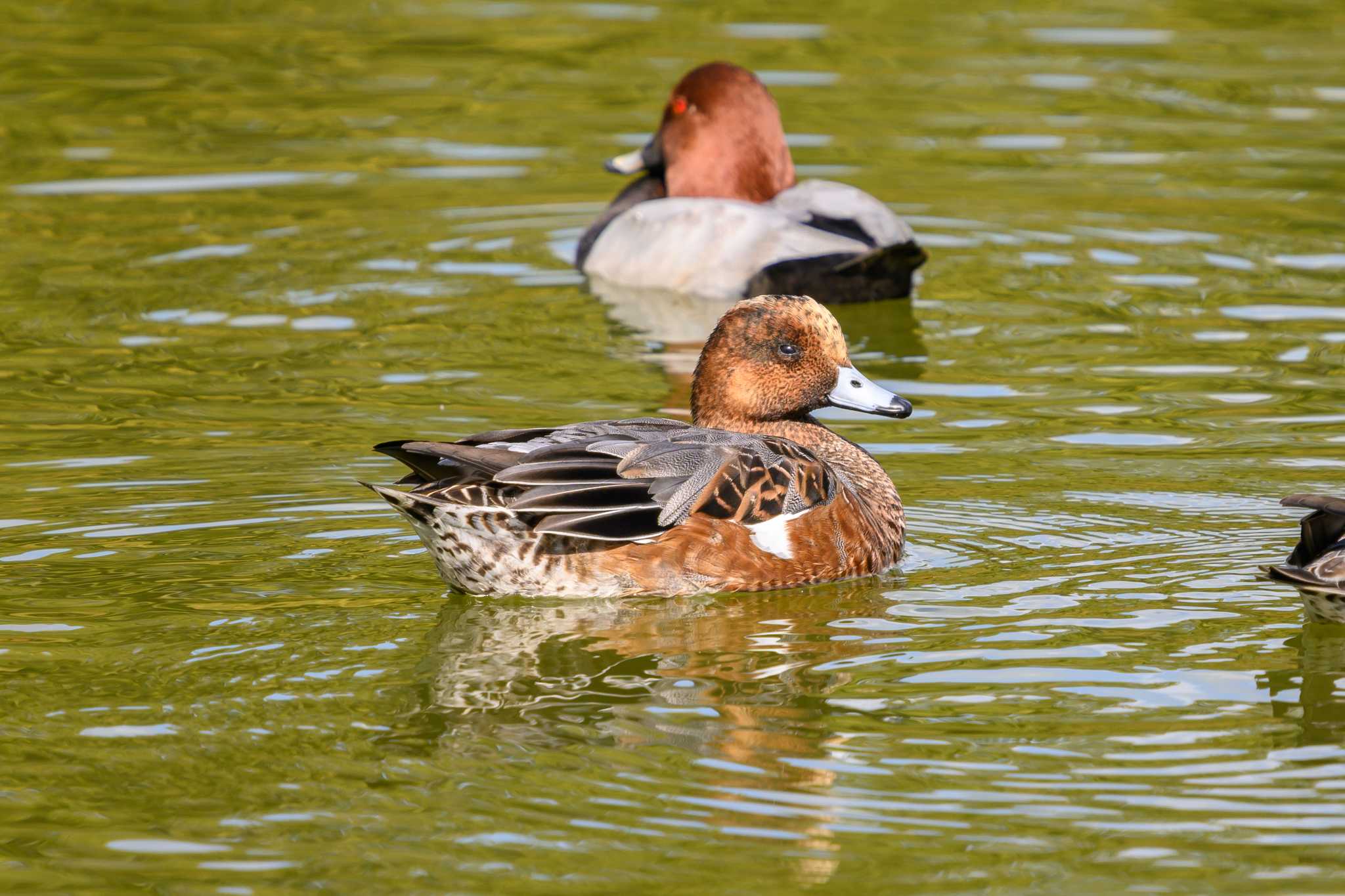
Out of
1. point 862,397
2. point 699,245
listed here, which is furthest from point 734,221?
point 862,397

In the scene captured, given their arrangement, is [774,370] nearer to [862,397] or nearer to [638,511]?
[862,397]

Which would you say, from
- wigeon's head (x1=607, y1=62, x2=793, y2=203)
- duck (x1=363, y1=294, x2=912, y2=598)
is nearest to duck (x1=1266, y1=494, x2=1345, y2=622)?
duck (x1=363, y1=294, x2=912, y2=598)

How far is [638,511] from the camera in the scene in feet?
21.2

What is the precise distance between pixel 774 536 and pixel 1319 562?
1.66 metres

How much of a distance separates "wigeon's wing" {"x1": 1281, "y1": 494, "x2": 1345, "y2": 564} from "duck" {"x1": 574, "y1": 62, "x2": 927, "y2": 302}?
4674mm

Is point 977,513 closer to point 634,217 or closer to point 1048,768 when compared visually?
point 1048,768

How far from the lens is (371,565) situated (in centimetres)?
687

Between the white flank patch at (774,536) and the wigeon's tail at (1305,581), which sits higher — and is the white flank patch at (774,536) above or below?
below

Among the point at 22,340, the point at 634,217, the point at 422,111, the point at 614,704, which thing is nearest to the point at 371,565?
the point at 614,704

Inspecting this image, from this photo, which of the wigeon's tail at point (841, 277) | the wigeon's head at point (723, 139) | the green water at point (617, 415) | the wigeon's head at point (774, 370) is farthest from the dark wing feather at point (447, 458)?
the wigeon's head at point (723, 139)

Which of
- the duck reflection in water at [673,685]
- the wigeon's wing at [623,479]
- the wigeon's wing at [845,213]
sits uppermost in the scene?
the wigeon's wing at [845,213]

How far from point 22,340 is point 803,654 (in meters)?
5.13

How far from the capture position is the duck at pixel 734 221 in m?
10.9

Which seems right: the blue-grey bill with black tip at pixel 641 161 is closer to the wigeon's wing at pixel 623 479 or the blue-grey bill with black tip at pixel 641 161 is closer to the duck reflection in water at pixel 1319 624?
the wigeon's wing at pixel 623 479
